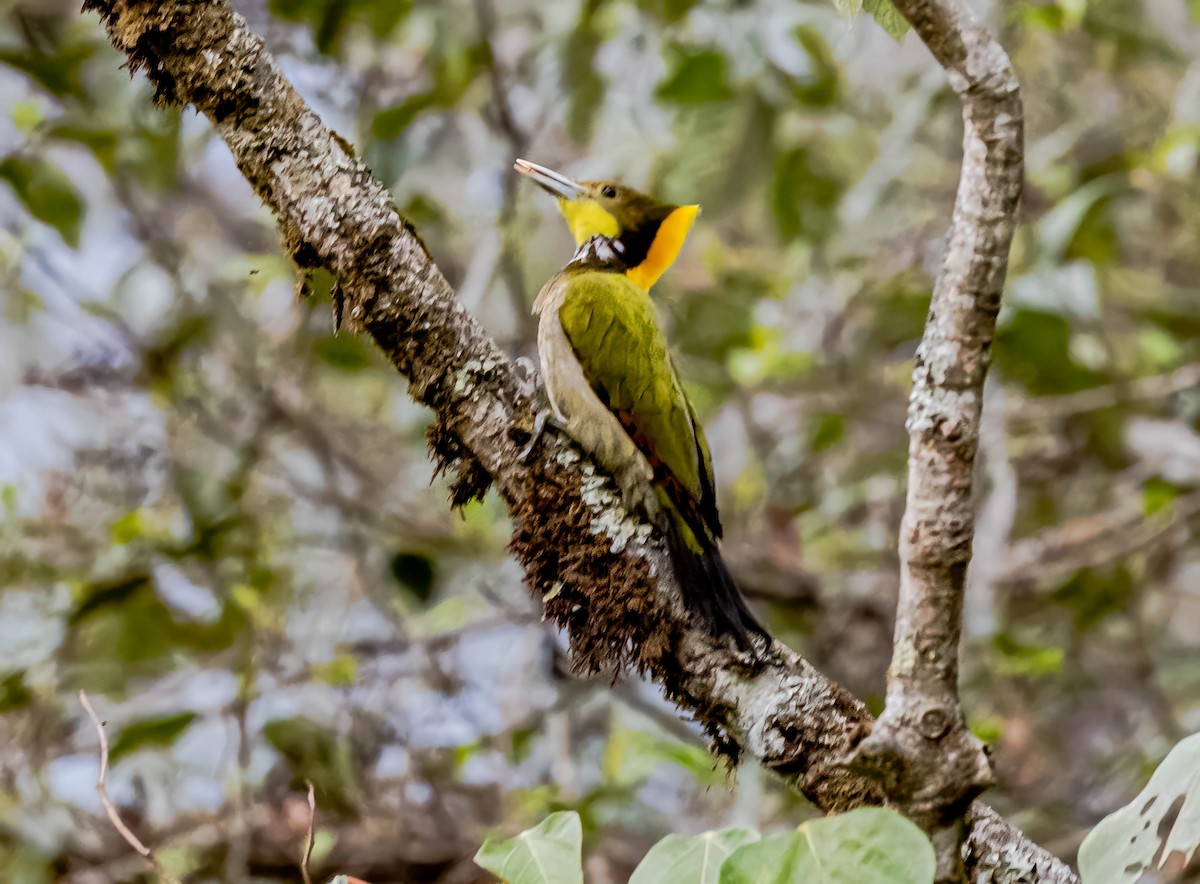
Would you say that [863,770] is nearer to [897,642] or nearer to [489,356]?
[897,642]

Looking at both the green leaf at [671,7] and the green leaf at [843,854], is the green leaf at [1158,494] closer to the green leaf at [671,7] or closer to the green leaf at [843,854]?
the green leaf at [671,7]

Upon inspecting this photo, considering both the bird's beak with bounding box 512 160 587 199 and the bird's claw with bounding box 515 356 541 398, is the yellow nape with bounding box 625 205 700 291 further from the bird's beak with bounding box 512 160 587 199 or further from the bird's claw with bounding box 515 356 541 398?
the bird's claw with bounding box 515 356 541 398

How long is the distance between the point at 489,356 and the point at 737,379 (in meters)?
1.90

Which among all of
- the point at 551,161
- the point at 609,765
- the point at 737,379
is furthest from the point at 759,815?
the point at 551,161

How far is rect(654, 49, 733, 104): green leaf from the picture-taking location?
256 centimetres

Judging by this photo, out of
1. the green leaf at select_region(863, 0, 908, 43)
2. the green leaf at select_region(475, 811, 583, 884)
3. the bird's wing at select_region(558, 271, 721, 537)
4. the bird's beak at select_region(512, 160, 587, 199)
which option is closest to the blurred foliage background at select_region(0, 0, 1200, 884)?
the bird's beak at select_region(512, 160, 587, 199)

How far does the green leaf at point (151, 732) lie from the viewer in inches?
95.6

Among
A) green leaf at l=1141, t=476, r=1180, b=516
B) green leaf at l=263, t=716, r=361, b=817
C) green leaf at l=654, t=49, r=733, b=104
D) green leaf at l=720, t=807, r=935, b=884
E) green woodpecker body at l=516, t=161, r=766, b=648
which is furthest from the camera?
green leaf at l=1141, t=476, r=1180, b=516

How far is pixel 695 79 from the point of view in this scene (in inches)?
101

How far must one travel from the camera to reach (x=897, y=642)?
1222mm

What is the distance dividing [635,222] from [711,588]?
853mm

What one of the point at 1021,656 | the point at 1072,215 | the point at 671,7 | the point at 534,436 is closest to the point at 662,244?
the point at 534,436

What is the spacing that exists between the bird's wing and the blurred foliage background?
2.96 feet

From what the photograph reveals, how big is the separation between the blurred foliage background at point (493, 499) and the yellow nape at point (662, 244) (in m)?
0.62
